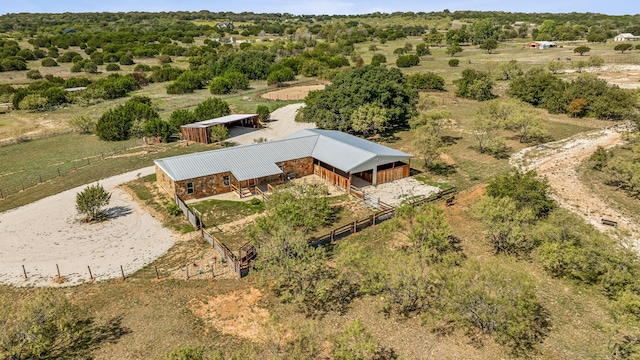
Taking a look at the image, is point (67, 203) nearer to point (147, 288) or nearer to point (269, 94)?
point (147, 288)

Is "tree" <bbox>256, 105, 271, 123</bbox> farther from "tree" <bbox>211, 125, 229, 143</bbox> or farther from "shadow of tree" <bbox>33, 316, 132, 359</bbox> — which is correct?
"shadow of tree" <bbox>33, 316, 132, 359</bbox>

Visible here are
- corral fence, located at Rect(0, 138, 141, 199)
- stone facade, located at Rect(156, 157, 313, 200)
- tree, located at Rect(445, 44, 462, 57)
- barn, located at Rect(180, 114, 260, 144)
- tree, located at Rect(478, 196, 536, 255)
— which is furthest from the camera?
tree, located at Rect(445, 44, 462, 57)

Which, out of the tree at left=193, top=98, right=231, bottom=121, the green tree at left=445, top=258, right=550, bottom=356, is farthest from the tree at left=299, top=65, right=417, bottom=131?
the green tree at left=445, top=258, right=550, bottom=356

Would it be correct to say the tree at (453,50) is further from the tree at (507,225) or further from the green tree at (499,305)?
the green tree at (499,305)

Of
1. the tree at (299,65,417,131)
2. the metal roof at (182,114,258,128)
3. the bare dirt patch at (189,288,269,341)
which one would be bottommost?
the bare dirt patch at (189,288,269,341)

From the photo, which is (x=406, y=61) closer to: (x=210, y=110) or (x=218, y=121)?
(x=210, y=110)

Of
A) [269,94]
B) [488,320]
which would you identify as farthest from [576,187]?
[269,94]

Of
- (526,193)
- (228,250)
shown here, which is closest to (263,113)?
(228,250)
